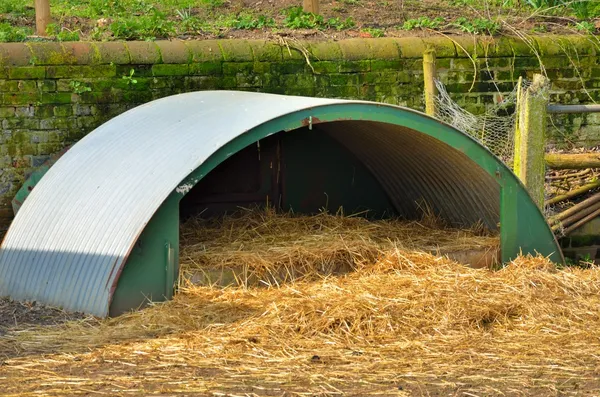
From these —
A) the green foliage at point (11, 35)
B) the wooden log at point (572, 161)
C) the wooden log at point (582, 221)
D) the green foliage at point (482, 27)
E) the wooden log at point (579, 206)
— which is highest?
the green foliage at point (482, 27)

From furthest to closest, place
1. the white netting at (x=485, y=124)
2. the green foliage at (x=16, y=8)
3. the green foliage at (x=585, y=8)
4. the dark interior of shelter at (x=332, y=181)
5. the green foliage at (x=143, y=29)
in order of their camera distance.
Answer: the green foliage at (x=585, y=8)
the green foliage at (x=16, y=8)
the green foliage at (x=143, y=29)
the white netting at (x=485, y=124)
the dark interior of shelter at (x=332, y=181)

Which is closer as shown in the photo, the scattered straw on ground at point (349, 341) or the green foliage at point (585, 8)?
the scattered straw on ground at point (349, 341)

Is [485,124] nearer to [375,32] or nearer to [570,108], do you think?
[570,108]

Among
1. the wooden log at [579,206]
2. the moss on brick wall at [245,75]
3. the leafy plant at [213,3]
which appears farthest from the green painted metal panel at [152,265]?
the leafy plant at [213,3]

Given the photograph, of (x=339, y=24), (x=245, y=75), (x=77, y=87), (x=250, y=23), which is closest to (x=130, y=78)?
(x=77, y=87)

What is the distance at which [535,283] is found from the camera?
7434 mm

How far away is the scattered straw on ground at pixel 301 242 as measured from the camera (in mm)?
7609

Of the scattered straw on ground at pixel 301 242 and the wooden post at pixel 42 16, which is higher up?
Answer: the wooden post at pixel 42 16

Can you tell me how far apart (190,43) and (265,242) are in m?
2.72

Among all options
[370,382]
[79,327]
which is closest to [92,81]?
[79,327]

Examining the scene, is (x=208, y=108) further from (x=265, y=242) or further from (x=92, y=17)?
(x=92, y=17)

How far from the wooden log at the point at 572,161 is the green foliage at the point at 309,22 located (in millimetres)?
2866

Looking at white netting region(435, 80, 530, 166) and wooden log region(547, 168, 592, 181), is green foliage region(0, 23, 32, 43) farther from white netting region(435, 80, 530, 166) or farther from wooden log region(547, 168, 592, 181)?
wooden log region(547, 168, 592, 181)

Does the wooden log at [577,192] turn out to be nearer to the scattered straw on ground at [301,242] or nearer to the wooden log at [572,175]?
the wooden log at [572,175]
